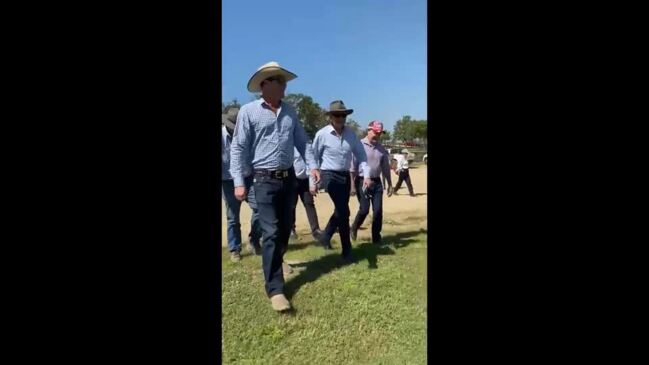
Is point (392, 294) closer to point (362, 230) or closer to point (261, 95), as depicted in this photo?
point (261, 95)

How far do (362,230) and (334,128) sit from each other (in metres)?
2.13

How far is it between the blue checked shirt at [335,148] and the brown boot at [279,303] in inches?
67.0

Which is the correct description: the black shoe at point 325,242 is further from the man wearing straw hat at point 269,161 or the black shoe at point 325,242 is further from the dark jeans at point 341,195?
the man wearing straw hat at point 269,161

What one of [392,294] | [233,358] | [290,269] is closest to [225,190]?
[290,269]

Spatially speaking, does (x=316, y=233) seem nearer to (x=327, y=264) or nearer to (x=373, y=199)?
(x=373, y=199)

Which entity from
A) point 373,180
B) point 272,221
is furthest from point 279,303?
point 373,180

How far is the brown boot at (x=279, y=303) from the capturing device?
9.58 ft

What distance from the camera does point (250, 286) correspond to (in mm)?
3461

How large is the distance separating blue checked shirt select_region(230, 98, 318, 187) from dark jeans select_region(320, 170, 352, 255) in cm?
138

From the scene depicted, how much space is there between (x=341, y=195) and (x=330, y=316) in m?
1.65

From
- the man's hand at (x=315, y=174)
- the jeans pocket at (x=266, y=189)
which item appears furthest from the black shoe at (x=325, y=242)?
the jeans pocket at (x=266, y=189)

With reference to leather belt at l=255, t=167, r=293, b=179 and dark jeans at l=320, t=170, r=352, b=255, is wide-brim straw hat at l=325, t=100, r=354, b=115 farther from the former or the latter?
leather belt at l=255, t=167, r=293, b=179

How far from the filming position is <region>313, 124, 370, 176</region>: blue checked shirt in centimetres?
438

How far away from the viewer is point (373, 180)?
512 cm
